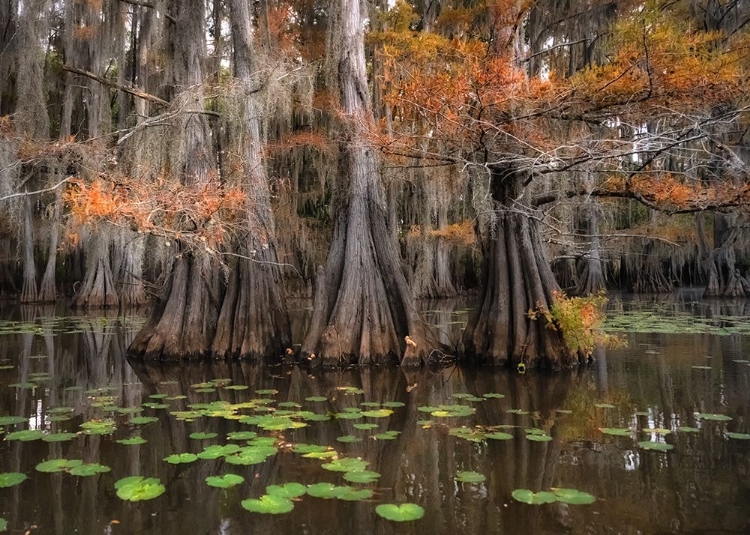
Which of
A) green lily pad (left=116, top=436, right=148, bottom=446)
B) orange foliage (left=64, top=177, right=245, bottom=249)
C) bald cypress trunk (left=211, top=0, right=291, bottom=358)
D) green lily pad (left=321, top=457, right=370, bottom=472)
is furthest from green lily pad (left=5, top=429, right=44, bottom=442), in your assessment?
bald cypress trunk (left=211, top=0, right=291, bottom=358)

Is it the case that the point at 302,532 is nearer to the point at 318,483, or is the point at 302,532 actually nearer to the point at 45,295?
the point at 318,483

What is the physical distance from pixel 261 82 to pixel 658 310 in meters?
11.6

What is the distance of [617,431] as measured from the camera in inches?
167

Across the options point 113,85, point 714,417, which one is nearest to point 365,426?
point 714,417

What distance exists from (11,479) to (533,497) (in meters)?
2.84

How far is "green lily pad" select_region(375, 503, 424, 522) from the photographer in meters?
2.72

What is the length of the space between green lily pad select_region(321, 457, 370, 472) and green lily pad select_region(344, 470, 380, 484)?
7cm

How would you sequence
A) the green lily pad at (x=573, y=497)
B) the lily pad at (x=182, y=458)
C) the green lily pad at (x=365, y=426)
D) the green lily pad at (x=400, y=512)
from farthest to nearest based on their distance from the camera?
the green lily pad at (x=365, y=426) → the lily pad at (x=182, y=458) → the green lily pad at (x=573, y=497) → the green lily pad at (x=400, y=512)

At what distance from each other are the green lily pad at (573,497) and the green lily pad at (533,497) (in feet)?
0.13

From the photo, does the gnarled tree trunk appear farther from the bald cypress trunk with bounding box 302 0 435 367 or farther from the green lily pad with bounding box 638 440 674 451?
the green lily pad with bounding box 638 440 674 451

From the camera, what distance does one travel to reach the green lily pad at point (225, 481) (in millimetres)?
3203

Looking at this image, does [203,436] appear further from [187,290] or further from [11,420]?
[187,290]

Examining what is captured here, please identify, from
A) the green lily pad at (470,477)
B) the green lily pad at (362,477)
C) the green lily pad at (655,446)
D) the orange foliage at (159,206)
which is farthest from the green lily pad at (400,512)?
the orange foliage at (159,206)

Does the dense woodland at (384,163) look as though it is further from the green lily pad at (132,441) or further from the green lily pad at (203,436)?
the green lily pad at (203,436)
